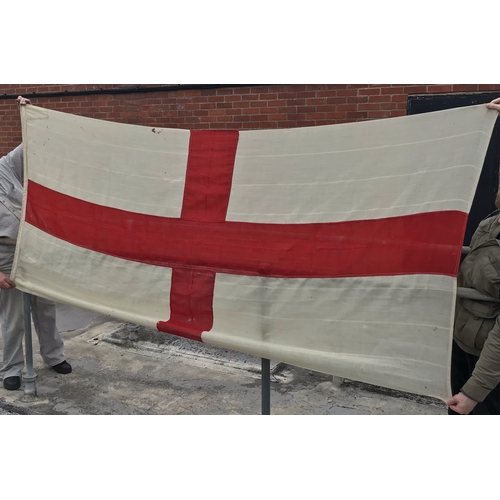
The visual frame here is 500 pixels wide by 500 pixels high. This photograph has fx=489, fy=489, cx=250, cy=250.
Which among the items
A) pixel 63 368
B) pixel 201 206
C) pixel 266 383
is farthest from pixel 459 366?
pixel 63 368

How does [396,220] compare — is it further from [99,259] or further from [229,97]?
[229,97]

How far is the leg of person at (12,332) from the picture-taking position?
362 centimetres

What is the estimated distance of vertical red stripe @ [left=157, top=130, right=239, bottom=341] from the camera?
100 inches

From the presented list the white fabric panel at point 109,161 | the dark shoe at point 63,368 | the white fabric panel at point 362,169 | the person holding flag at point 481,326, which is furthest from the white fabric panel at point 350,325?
the dark shoe at point 63,368

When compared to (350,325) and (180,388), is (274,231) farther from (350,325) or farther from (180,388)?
(180,388)

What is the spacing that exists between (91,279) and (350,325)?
5.28 ft

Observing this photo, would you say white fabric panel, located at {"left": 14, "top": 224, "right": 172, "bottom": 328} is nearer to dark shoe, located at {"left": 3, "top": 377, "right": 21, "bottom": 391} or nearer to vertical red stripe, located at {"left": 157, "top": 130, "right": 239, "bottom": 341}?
vertical red stripe, located at {"left": 157, "top": 130, "right": 239, "bottom": 341}

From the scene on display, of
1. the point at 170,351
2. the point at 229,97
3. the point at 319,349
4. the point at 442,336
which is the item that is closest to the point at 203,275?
the point at 319,349

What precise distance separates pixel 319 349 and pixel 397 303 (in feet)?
1.41

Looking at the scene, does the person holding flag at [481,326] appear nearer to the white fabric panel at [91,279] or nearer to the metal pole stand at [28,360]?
the white fabric panel at [91,279]

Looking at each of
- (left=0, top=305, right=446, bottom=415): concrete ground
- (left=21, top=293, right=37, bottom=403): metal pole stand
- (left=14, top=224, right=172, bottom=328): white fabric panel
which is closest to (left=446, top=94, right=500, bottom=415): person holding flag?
(left=0, top=305, right=446, bottom=415): concrete ground

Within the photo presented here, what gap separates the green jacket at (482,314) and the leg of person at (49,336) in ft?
9.87

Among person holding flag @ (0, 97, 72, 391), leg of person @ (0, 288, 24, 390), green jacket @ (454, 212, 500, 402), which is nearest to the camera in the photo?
green jacket @ (454, 212, 500, 402)

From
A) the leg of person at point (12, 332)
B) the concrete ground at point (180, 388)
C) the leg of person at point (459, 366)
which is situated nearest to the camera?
the leg of person at point (459, 366)
